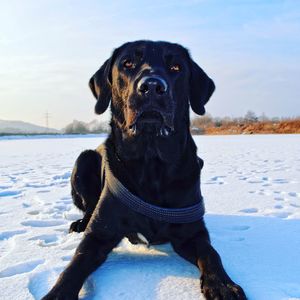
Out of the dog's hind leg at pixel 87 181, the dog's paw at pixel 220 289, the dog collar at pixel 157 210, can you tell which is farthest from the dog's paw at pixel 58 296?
the dog's hind leg at pixel 87 181

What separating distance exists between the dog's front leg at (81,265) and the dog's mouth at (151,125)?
2.42 ft

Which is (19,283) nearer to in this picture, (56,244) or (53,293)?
(53,293)

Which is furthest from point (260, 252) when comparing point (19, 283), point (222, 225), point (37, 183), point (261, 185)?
point (37, 183)

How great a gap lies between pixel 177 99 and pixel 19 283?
1573mm

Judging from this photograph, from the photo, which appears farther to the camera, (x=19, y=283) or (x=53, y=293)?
(x=19, y=283)

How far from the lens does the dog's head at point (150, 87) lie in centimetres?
257

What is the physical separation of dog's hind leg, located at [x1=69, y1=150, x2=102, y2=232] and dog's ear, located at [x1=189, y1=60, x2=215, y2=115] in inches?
42.4

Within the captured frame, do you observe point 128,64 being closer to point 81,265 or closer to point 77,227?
point 77,227

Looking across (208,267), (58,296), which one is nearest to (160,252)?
(208,267)

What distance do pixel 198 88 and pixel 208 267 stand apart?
156cm

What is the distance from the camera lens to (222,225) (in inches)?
138

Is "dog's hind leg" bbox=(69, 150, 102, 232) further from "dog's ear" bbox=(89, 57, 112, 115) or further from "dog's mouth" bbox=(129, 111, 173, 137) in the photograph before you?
"dog's mouth" bbox=(129, 111, 173, 137)

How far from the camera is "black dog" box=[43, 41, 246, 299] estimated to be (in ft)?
8.27

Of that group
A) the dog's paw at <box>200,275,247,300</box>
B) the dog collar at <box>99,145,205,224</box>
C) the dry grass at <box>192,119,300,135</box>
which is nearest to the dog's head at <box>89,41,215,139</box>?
the dog collar at <box>99,145,205,224</box>
